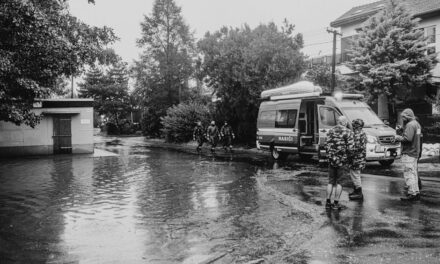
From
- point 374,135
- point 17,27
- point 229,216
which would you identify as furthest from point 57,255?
point 374,135

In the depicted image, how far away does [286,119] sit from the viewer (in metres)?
16.9

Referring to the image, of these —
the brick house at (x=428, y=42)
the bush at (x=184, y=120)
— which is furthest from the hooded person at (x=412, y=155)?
the bush at (x=184, y=120)

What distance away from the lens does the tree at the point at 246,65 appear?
73.7 feet

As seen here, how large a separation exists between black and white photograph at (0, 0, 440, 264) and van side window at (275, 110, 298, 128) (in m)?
0.07

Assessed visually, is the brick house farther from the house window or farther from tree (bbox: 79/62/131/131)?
tree (bbox: 79/62/131/131)

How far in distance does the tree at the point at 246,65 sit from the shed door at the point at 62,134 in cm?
888

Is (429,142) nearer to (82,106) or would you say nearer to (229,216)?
(229,216)

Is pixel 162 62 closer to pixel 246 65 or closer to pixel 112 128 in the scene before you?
pixel 112 128

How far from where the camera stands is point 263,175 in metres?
12.7

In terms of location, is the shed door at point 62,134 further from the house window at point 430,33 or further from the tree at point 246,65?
the house window at point 430,33

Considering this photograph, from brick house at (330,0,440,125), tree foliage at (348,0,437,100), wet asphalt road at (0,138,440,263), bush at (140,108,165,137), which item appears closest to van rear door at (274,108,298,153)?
wet asphalt road at (0,138,440,263)

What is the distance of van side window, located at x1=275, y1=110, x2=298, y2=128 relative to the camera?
54.2 ft

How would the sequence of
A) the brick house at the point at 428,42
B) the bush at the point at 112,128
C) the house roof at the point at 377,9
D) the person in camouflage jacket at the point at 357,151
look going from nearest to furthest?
the person in camouflage jacket at the point at 357,151 → the brick house at the point at 428,42 → the house roof at the point at 377,9 → the bush at the point at 112,128

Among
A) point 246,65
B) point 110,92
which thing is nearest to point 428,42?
point 246,65
